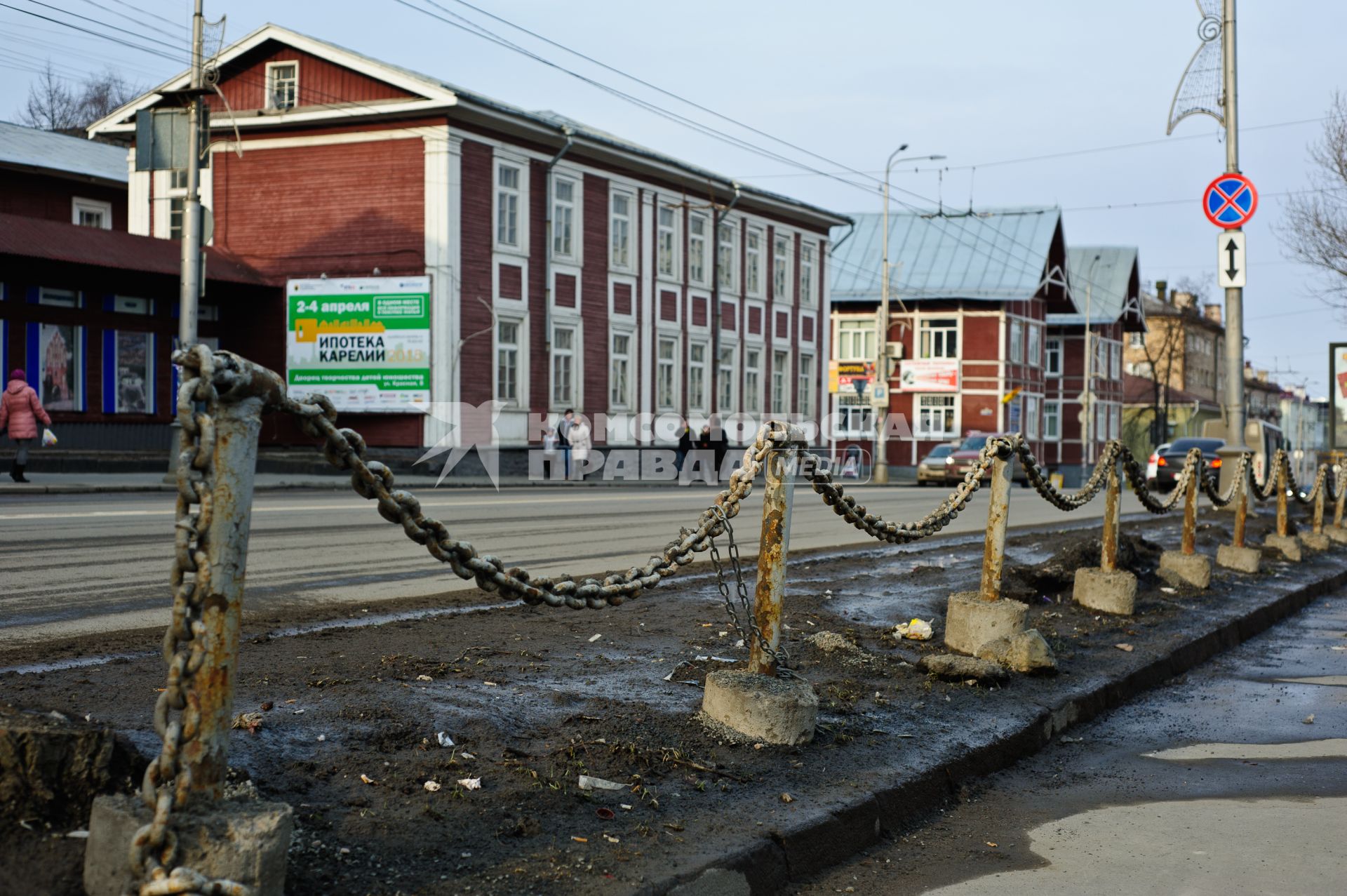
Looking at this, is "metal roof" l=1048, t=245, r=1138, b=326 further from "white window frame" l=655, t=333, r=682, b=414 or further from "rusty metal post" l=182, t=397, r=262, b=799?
"rusty metal post" l=182, t=397, r=262, b=799

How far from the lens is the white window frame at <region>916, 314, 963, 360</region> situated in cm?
6256

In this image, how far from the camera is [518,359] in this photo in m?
34.7

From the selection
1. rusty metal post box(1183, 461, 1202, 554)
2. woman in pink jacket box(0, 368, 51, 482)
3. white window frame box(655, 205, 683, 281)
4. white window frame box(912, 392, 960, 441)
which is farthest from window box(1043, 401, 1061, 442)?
rusty metal post box(1183, 461, 1202, 554)

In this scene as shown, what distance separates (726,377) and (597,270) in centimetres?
792

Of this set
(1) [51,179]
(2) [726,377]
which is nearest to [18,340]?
(1) [51,179]

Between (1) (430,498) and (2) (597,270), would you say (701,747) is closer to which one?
(1) (430,498)

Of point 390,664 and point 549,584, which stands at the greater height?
point 549,584

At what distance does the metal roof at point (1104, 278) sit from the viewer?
72.4 m

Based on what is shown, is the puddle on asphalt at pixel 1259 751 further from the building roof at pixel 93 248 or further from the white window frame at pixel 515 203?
the white window frame at pixel 515 203

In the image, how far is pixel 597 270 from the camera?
123ft

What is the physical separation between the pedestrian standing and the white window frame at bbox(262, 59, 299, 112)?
10.7m

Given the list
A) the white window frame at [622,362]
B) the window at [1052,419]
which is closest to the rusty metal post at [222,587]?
the white window frame at [622,362]

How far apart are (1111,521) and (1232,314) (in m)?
10.2

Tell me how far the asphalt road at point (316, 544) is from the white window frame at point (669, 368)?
56.2ft
